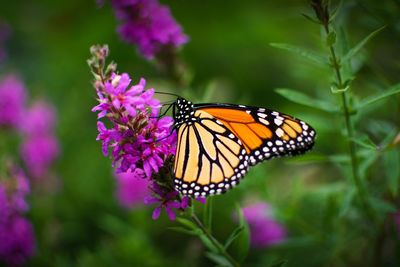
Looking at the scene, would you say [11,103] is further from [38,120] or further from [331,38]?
[331,38]

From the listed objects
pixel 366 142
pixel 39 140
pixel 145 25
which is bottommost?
pixel 366 142

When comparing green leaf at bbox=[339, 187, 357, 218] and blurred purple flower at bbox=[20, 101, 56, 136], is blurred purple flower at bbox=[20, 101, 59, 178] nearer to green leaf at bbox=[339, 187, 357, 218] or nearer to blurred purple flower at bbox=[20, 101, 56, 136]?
blurred purple flower at bbox=[20, 101, 56, 136]

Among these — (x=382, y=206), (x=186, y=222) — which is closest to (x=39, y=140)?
(x=186, y=222)

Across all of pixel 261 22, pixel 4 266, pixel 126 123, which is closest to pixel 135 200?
pixel 4 266

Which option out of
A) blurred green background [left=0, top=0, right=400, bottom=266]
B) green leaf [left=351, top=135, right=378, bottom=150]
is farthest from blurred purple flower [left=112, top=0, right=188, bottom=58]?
green leaf [left=351, top=135, right=378, bottom=150]

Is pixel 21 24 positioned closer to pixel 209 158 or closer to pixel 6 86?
pixel 6 86
